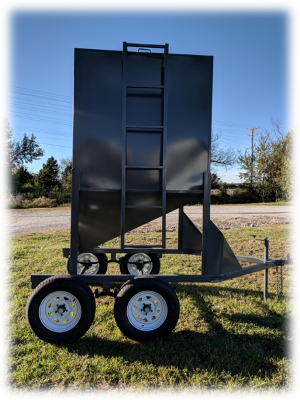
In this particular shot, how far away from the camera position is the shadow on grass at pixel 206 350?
2801mm

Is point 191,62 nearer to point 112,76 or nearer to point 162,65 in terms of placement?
point 162,65

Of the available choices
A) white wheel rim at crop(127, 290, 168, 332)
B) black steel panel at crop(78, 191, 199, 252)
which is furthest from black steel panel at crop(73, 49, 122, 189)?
white wheel rim at crop(127, 290, 168, 332)

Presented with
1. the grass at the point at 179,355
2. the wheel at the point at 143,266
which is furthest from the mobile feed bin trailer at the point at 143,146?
the wheel at the point at 143,266

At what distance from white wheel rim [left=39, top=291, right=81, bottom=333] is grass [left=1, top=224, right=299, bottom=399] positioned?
0.64ft

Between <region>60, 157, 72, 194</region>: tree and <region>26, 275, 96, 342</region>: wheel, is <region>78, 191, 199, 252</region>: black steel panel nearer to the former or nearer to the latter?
<region>26, 275, 96, 342</region>: wheel

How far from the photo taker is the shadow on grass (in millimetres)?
2801

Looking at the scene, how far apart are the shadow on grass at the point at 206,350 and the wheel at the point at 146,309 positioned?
13 centimetres

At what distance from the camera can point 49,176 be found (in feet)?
89.3

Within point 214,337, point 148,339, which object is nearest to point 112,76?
point 148,339

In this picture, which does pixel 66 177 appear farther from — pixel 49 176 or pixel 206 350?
pixel 206 350

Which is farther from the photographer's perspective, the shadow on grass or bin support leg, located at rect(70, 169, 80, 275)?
bin support leg, located at rect(70, 169, 80, 275)

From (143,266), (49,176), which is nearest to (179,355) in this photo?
(143,266)

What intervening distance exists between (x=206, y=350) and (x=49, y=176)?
26431 mm

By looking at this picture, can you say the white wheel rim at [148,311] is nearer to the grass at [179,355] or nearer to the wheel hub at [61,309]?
the grass at [179,355]
